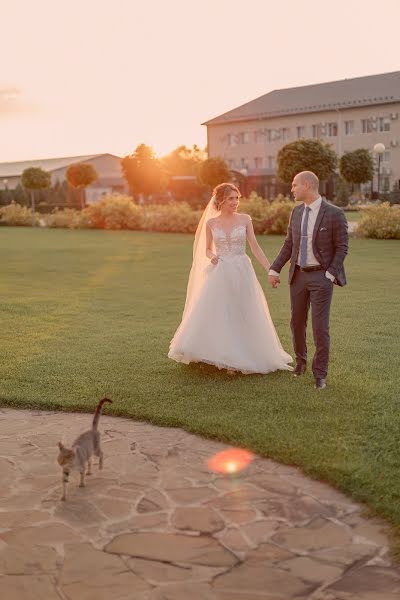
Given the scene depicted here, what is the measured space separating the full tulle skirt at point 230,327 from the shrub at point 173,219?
1078 inches

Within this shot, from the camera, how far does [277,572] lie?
3918mm

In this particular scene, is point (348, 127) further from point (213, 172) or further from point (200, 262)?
point (200, 262)

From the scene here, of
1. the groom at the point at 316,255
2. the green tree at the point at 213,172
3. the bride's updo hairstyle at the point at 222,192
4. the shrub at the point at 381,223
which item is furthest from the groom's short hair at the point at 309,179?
the green tree at the point at 213,172

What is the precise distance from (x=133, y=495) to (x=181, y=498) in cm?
34

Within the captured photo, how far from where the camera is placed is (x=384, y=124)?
72.0 meters

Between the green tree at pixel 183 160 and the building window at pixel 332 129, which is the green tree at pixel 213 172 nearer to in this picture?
the building window at pixel 332 129

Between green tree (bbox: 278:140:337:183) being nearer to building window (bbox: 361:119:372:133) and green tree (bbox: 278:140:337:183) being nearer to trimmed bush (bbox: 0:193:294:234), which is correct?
trimmed bush (bbox: 0:193:294:234)

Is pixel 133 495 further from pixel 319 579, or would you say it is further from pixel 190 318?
pixel 190 318

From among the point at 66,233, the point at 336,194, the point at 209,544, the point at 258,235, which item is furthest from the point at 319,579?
the point at 336,194

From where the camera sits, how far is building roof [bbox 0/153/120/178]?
3981 inches

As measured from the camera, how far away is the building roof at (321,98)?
71688 millimetres

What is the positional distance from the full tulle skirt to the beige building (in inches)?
Result: 2303

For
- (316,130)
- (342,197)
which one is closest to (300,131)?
(316,130)

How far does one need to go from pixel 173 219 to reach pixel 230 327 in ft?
96.2
